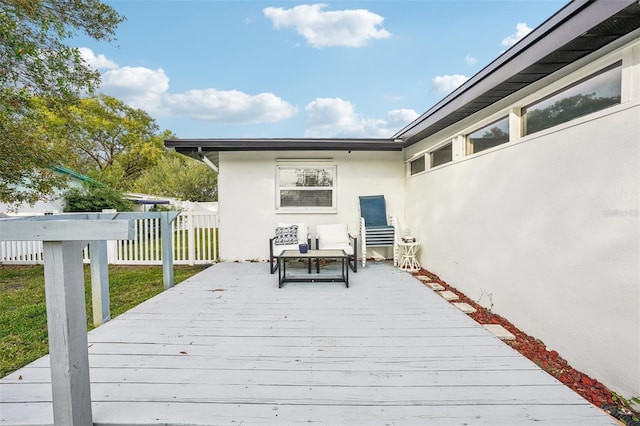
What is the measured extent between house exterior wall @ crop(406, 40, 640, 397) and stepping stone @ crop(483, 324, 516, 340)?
176 mm

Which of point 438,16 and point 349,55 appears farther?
point 349,55

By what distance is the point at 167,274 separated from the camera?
14.1 feet

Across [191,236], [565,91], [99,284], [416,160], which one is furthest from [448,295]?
[191,236]

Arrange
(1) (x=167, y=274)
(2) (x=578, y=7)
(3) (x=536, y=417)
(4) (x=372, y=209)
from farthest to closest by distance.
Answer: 1. (4) (x=372, y=209)
2. (1) (x=167, y=274)
3. (2) (x=578, y=7)
4. (3) (x=536, y=417)

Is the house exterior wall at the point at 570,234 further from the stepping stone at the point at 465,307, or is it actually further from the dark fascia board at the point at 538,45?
the dark fascia board at the point at 538,45

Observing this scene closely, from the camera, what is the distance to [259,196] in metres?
6.44

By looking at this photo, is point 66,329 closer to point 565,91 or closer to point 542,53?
point 542,53

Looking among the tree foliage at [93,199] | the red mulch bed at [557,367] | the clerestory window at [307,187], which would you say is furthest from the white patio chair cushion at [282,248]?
the tree foliage at [93,199]

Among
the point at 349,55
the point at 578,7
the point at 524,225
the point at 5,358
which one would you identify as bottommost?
the point at 5,358

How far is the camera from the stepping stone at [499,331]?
2705mm

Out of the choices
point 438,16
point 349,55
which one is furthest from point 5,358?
point 349,55

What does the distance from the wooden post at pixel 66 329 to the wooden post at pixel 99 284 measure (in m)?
1.84

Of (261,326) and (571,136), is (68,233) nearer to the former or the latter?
(261,326)

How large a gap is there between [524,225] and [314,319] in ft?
7.37
